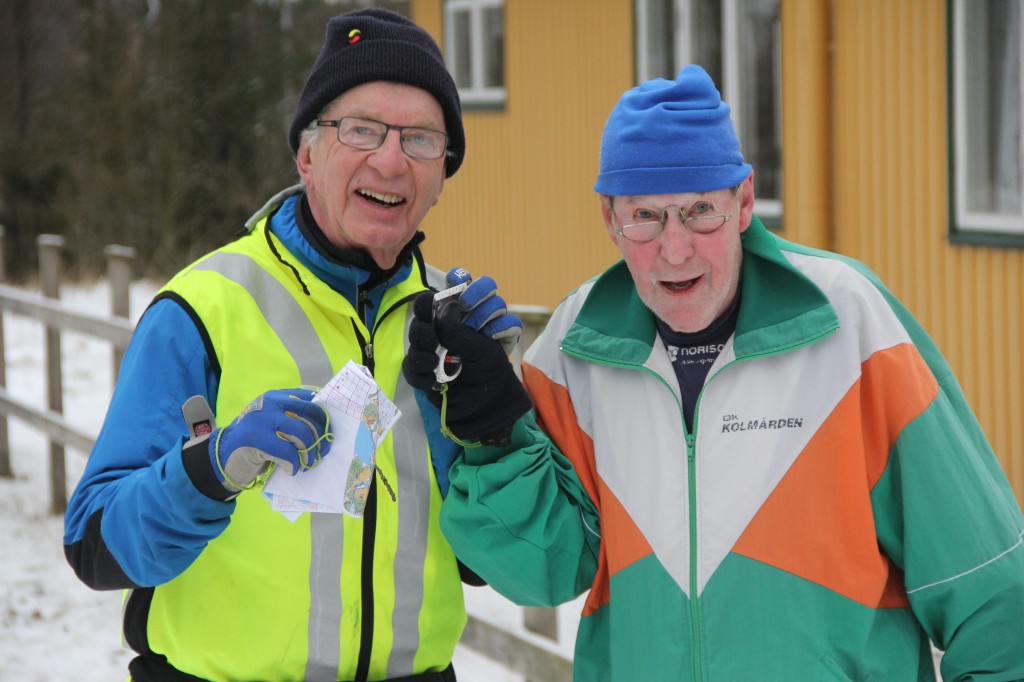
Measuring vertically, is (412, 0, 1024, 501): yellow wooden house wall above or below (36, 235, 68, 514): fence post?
above

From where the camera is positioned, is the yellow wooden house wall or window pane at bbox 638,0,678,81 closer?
the yellow wooden house wall

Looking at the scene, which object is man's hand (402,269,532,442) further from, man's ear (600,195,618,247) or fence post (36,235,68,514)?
fence post (36,235,68,514)

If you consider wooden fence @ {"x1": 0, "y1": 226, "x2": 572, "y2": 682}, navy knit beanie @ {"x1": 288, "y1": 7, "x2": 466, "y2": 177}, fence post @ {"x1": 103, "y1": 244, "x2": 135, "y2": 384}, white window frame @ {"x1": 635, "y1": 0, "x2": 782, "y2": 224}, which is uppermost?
white window frame @ {"x1": 635, "y1": 0, "x2": 782, "y2": 224}

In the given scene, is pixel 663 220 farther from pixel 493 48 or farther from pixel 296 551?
pixel 493 48

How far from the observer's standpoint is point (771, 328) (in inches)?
97.9

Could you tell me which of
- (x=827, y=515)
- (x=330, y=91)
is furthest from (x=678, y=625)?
(x=330, y=91)

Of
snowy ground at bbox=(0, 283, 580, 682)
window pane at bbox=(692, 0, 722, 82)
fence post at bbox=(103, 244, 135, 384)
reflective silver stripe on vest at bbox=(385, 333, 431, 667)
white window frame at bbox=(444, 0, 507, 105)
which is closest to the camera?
reflective silver stripe on vest at bbox=(385, 333, 431, 667)

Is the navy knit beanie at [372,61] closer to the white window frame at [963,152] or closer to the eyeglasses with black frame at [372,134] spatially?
the eyeglasses with black frame at [372,134]

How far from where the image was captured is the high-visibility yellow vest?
2469 mm

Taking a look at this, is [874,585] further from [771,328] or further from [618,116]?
[618,116]

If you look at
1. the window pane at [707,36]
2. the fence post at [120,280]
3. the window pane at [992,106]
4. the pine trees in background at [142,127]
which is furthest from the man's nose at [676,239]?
the pine trees in background at [142,127]

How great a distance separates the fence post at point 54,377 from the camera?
313 inches

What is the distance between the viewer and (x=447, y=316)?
2.50 meters

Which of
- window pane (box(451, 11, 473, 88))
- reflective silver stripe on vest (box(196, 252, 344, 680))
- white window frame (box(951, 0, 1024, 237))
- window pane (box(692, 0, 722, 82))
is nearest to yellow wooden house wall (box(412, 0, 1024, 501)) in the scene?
white window frame (box(951, 0, 1024, 237))
